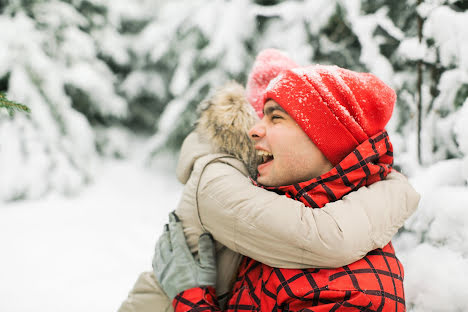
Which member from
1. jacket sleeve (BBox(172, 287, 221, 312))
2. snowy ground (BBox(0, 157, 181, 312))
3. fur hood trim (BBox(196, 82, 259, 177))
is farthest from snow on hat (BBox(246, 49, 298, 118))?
snowy ground (BBox(0, 157, 181, 312))

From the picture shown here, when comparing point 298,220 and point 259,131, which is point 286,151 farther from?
point 298,220

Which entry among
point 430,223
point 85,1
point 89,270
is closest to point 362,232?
point 430,223

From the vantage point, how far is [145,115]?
4.73m

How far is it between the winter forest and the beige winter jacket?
1.68ft

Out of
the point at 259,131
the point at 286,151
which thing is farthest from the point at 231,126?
the point at 286,151

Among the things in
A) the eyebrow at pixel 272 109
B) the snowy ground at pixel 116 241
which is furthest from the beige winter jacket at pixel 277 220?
the snowy ground at pixel 116 241

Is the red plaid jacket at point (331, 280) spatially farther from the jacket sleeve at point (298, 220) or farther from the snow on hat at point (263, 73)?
the snow on hat at point (263, 73)

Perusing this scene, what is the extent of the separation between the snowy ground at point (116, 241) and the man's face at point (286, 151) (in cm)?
69

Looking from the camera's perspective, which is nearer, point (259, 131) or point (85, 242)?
point (259, 131)

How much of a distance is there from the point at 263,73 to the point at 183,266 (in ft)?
3.20

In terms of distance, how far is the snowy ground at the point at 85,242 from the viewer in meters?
2.24

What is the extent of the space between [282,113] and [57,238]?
2.55 metres

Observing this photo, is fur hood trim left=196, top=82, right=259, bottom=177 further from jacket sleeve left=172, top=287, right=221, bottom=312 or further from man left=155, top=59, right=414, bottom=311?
jacket sleeve left=172, top=287, right=221, bottom=312

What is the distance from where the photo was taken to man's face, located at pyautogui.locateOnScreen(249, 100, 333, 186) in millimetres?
1209
